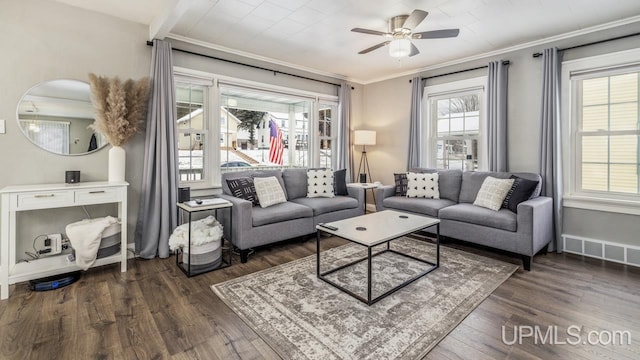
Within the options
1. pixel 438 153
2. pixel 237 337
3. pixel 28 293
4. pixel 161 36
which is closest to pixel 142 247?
pixel 28 293

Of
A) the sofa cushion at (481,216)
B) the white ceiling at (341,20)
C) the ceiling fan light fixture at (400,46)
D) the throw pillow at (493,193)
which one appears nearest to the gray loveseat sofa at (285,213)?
the sofa cushion at (481,216)

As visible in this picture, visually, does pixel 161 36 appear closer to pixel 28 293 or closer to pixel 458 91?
pixel 28 293

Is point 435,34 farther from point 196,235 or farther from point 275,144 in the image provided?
point 275,144

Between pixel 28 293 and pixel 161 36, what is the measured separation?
264 cm

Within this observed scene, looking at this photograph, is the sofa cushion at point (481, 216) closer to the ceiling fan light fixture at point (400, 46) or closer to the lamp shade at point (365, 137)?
the ceiling fan light fixture at point (400, 46)

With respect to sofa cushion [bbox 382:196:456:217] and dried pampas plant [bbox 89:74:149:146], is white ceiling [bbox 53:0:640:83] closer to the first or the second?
dried pampas plant [bbox 89:74:149:146]

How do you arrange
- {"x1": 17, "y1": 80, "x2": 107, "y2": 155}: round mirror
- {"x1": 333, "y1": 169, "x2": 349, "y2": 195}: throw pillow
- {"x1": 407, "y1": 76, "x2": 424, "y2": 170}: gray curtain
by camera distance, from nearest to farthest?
{"x1": 17, "y1": 80, "x2": 107, "y2": 155}: round mirror
{"x1": 333, "y1": 169, "x2": 349, "y2": 195}: throw pillow
{"x1": 407, "y1": 76, "x2": 424, "y2": 170}: gray curtain

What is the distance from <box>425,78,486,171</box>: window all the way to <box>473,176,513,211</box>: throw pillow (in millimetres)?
842

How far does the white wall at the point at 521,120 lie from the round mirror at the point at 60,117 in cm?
415

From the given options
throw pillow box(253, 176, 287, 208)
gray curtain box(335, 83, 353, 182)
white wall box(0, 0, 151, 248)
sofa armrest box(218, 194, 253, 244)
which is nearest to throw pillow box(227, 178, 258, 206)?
throw pillow box(253, 176, 287, 208)

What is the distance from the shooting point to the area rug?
1749 mm

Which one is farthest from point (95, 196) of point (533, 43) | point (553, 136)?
point (533, 43)

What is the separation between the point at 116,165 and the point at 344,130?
342cm

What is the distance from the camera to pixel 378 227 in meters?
2.65
